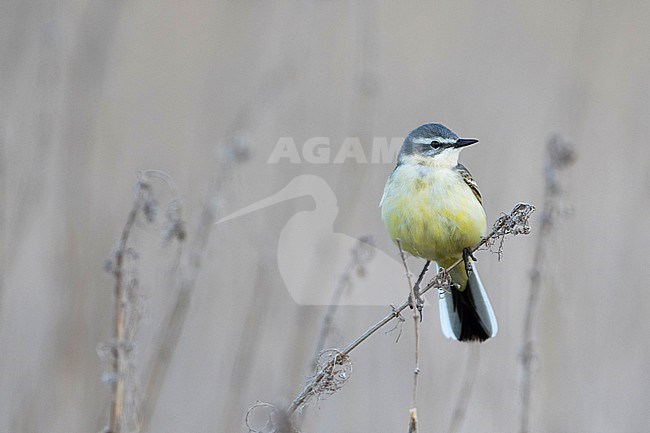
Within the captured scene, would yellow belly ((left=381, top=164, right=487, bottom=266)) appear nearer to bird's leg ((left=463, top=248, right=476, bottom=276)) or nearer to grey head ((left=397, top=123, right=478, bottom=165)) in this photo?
bird's leg ((left=463, top=248, right=476, bottom=276))

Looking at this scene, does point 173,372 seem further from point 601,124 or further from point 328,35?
point 601,124

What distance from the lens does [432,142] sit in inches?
155

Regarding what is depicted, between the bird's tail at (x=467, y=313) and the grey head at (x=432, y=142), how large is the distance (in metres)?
0.58

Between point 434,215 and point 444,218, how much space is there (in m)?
0.05

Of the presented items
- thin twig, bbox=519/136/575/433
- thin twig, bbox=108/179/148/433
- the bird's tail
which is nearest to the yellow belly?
the bird's tail

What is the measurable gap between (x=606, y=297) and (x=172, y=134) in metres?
3.60

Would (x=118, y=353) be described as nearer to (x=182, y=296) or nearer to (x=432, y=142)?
(x=182, y=296)

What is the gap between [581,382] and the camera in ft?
14.0

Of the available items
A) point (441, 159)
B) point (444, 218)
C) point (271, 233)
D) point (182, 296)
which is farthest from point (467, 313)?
point (182, 296)

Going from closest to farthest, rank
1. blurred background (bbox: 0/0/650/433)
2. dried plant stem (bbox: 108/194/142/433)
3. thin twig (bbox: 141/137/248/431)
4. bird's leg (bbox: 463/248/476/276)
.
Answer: dried plant stem (bbox: 108/194/142/433) < thin twig (bbox: 141/137/248/431) < bird's leg (bbox: 463/248/476/276) < blurred background (bbox: 0/0/650/433)

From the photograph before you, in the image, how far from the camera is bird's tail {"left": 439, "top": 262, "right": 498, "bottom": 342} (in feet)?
12.1

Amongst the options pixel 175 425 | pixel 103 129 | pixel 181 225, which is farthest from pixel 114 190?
pixel 181 225

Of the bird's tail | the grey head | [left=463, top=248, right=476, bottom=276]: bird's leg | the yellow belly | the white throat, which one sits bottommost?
the bird's tail

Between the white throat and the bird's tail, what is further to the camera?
the white throat
